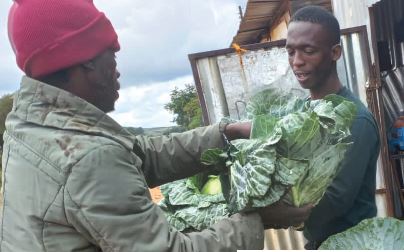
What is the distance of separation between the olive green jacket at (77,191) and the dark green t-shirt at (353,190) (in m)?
0.53

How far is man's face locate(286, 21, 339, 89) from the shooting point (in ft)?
7.82

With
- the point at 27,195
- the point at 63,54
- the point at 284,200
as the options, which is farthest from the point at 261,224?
the point at 63,54

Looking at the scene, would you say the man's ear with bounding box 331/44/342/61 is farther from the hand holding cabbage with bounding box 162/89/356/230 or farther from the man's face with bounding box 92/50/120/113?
the man's face with bounding box 92/50/120/113

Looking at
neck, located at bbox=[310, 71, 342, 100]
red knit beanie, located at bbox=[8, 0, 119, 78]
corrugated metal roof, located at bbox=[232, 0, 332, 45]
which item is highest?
corrugated metal roof, located at bbox=[232, 0, 332, 45]

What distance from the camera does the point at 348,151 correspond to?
6.50 ft

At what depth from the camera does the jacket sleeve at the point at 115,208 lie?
134 cm

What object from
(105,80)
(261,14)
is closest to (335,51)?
(105,80)

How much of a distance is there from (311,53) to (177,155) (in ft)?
3.01

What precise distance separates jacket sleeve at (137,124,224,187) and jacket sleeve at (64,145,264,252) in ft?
1.89

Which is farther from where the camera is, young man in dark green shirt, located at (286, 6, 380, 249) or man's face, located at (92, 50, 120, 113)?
young man in dark green shirt, located at (286, 6, 380, 249)

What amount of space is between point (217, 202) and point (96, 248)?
65cm

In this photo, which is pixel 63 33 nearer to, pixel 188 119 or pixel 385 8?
pixel 385 8

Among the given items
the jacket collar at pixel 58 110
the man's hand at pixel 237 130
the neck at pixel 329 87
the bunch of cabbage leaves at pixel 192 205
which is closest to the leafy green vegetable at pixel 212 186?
the bunch of cabbage leaves at pixel 192 205

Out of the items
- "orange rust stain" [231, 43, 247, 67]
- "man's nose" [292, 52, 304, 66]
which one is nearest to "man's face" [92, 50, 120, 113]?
"man's nose" [292, 52, 304, 66]
